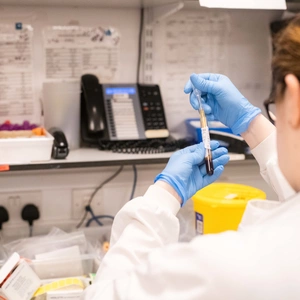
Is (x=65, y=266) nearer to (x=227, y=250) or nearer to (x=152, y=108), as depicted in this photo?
(x=152, y=108)

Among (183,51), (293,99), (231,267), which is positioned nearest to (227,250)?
(231,267)

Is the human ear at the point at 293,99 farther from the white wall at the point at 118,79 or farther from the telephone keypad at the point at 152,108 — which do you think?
the white wall at the point at 118,79

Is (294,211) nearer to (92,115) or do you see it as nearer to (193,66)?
(92,115)

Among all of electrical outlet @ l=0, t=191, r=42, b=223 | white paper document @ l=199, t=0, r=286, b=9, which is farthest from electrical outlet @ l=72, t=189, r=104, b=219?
white paper document @ l=199, t=0, r=286, b=9

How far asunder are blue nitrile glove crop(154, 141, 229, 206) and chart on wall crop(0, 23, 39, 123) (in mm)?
748

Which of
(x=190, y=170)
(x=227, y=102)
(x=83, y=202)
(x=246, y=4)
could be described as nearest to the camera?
(x=190, y=170)

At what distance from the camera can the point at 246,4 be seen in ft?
4.75

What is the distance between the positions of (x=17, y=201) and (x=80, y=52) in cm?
58

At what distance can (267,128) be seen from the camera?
1.26m

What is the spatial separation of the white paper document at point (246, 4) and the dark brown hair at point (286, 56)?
0.56m

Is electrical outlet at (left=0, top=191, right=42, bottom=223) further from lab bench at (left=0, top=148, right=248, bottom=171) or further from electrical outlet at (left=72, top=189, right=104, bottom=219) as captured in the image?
lab bench at (left=0, top=148, right=248, bottom=171)

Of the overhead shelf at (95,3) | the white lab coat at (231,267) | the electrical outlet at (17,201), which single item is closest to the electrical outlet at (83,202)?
the electrical outlet at (17,201)

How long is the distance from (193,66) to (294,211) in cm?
116

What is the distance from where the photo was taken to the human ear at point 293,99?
0.79 m
